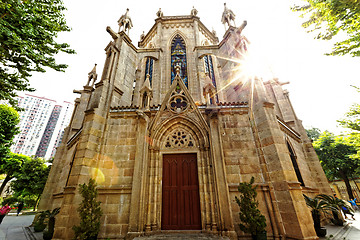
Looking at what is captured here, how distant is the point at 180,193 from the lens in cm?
664

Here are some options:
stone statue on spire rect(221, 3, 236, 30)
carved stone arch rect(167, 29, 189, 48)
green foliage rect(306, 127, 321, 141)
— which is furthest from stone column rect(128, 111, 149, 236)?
green foliage rect(306, 127, 321, 141)

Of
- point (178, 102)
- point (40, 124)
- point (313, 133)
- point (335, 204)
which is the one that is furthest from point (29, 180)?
point (40, 124)

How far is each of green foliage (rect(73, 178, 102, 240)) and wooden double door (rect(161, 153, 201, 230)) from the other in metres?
2.53

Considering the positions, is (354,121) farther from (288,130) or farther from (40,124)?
(40,124)

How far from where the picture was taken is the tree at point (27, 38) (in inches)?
225

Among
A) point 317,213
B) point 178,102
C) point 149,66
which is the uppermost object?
point 149,66

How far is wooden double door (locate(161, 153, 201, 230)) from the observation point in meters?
6.21

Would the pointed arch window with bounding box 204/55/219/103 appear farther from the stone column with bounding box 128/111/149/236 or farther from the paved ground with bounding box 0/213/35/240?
the paved ground with bounding box 0/213/35/240

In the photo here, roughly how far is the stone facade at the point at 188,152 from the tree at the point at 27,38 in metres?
2.61

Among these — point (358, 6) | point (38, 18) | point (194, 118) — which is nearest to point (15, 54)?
point (38, 18)

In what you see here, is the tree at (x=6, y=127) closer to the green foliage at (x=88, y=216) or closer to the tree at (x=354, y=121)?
the green foliage at (x=88, y=216)

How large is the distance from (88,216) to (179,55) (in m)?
13.3

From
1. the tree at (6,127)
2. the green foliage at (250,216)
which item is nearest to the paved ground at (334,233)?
the green foliage at (250,216)

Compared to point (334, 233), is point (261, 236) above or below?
above
